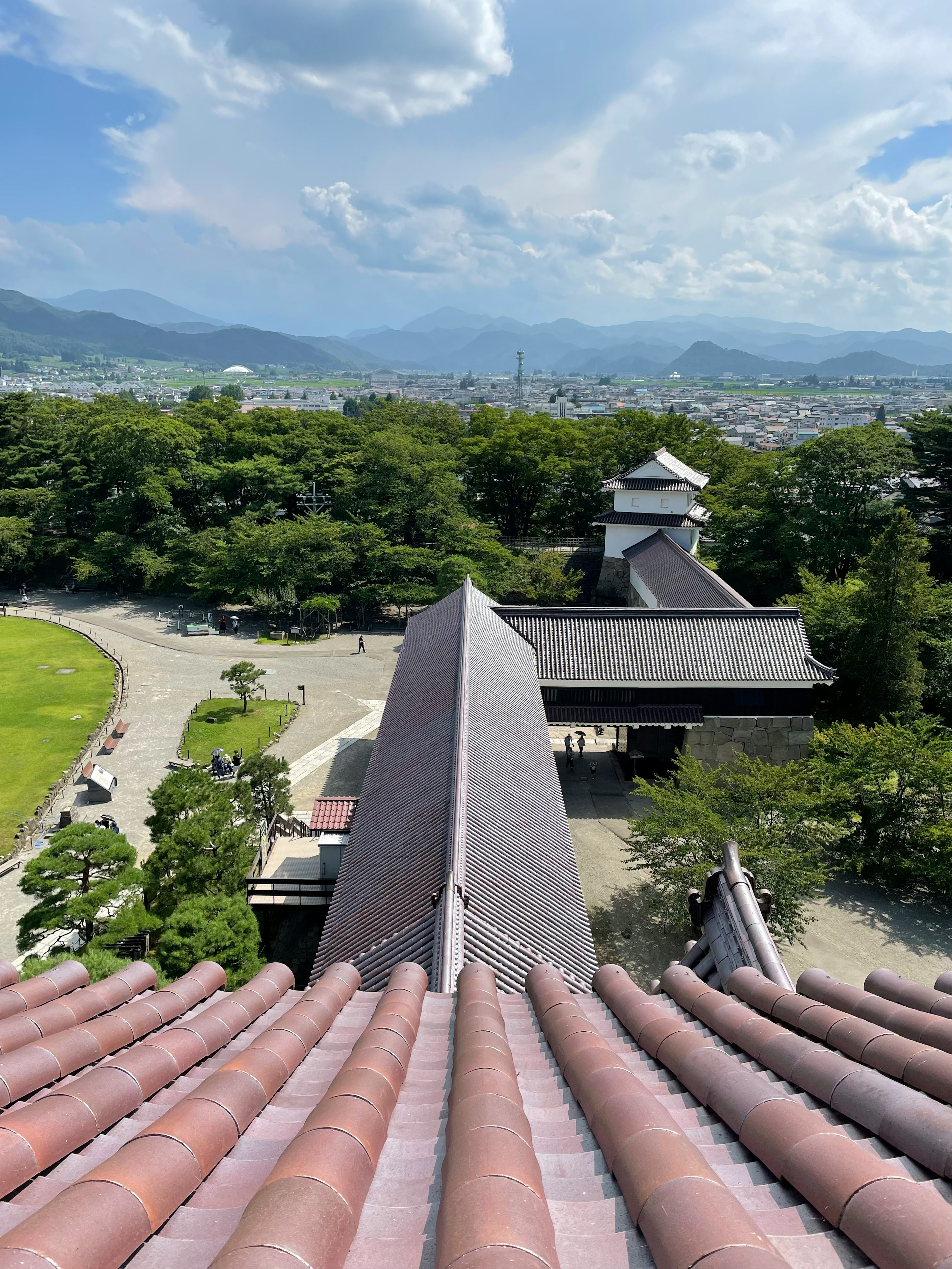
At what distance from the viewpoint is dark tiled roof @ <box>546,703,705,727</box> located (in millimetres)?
21219

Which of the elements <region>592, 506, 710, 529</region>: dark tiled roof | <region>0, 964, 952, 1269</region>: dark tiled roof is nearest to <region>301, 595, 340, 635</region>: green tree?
<region>592, 506, 710, 529</region>: dark tiled roof

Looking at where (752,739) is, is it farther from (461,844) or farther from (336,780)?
(461,844)

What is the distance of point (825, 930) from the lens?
16.3 m

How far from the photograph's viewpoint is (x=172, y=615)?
41812 millimetres

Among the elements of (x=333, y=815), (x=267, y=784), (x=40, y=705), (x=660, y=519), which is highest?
(x=660, y=519)

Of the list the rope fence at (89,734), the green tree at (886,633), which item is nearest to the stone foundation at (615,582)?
the green tree at (886,633)

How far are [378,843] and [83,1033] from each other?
7061 mm

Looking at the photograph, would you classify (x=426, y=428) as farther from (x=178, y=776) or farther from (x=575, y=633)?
(x=178, y=776)

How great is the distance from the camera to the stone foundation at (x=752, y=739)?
21.7 meters

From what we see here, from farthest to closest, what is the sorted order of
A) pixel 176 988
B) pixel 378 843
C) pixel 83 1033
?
pixel 378 843 → pixel 176 988 → pixel 83 1033

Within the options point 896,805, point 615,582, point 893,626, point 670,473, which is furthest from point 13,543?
point 896,805

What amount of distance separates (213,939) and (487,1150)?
1127cm

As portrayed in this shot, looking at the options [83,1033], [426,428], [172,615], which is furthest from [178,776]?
[426,428]

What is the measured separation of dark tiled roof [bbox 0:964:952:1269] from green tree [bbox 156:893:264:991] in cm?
760
